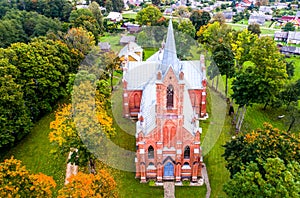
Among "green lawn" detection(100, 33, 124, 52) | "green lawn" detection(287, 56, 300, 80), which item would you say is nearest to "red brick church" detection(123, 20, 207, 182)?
"green lawn" detection(287, 56, 300, 80)

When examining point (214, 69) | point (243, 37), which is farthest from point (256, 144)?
point (243, 37)

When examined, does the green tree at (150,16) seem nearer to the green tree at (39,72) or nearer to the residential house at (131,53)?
the residential house at (131,53)

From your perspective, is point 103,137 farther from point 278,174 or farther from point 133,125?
point 278,174

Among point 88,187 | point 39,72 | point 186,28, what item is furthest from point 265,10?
point 88,187

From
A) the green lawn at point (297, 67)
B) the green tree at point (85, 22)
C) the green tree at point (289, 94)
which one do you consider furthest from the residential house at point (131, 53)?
the green lawn at point (297, 67)

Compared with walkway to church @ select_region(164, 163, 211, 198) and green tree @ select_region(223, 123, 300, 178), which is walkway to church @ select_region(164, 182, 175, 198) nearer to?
walkway to church @ select_region(164, 163, 211, 198)

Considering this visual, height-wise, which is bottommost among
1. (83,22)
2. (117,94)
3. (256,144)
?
(117,94)
